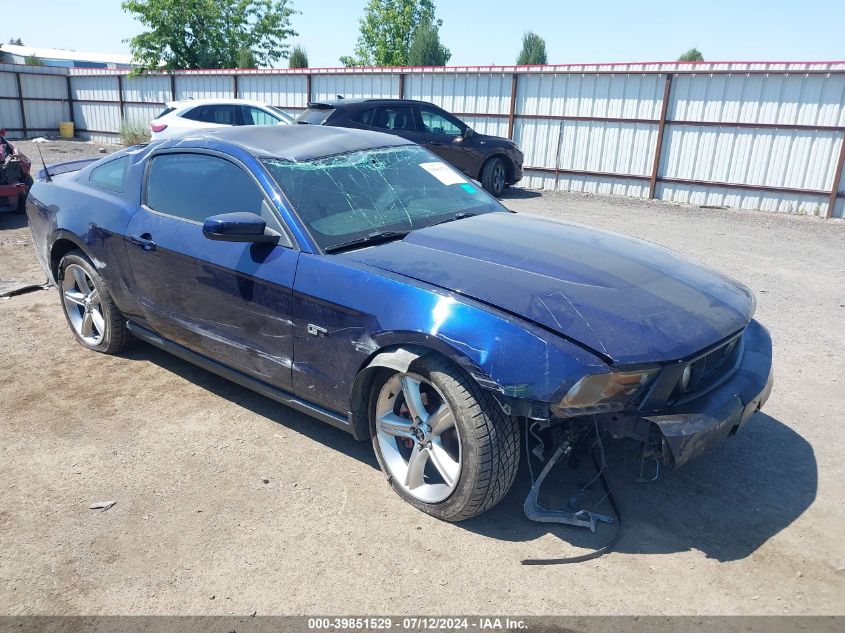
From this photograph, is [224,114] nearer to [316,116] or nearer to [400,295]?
[316,116]

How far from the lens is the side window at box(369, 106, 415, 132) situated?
1227 centimetres

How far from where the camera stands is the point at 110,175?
15.5 ft

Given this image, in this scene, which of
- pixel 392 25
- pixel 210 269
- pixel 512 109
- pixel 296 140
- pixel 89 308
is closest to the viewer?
pixel 210 269

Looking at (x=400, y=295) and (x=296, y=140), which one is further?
(x=296, y=140)

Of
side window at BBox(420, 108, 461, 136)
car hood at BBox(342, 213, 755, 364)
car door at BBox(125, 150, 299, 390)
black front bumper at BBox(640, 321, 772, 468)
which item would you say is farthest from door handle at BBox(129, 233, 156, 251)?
side window at BBox(420, 108, 461, 136)

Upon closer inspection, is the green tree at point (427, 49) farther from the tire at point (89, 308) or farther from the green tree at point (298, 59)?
the tire at point (89, 308)

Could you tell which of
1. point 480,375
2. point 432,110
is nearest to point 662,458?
point 480,375

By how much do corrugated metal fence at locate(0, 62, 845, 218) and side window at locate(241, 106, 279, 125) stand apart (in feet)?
13.4

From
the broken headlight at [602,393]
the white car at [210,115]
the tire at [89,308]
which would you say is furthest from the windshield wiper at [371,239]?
the white car at [210,115]

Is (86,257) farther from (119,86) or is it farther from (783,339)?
(119,86)

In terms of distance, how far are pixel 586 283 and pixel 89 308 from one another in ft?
11.8

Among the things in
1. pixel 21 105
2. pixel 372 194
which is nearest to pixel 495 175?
pixel 372 194

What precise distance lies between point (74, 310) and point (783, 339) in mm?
5477

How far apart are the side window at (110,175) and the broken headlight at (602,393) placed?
132 inches
